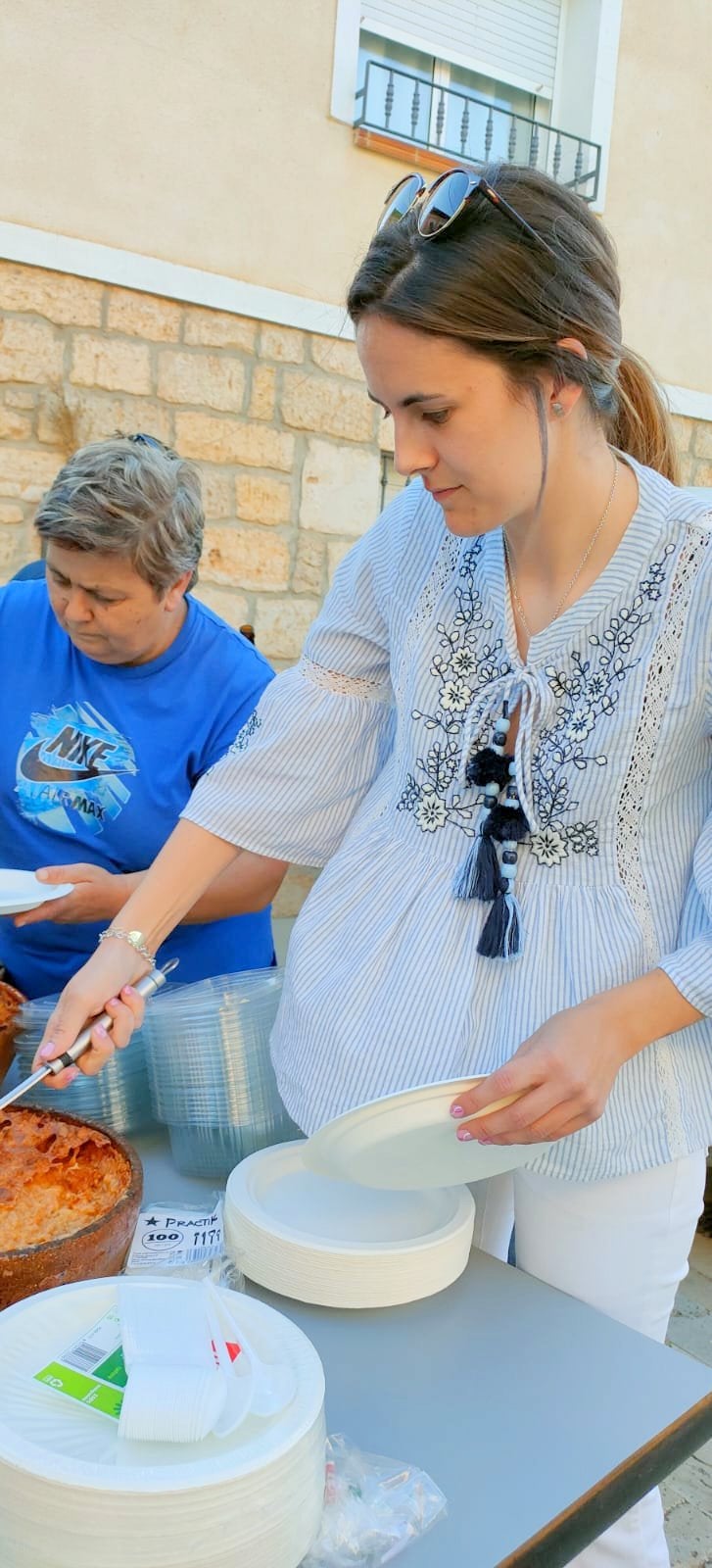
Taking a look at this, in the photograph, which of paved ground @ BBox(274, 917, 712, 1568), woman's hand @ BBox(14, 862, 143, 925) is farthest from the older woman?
paved ground @ BBox(274, 917, 712, 1568)

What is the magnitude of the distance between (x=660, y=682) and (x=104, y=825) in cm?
94

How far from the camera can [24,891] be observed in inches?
54.1

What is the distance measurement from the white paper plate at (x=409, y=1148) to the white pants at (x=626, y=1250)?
0.34ft

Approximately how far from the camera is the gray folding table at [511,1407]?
0.78 m

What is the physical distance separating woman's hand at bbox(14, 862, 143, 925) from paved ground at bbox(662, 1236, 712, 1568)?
1.52 meters

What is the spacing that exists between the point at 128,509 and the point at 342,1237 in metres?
1.05

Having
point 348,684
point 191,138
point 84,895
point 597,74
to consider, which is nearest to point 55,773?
point 84,895

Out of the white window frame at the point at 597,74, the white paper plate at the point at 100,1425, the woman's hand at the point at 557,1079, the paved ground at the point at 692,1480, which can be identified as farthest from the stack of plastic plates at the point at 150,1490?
the white window frame at the point at 597,74

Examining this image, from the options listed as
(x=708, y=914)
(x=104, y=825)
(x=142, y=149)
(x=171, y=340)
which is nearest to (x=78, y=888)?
(x=104, y=825)

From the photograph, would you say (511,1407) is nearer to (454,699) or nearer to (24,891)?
(454,699)

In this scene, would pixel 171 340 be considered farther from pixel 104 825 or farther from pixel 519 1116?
pixel 519 1116

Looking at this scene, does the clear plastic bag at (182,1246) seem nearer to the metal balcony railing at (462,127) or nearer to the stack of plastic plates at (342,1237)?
the stack of plastic plates at (342,1237)

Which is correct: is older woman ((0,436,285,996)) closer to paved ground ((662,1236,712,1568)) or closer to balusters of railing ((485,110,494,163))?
paved ground ((662,1236,712,1568))

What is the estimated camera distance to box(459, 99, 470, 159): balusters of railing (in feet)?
15.2
